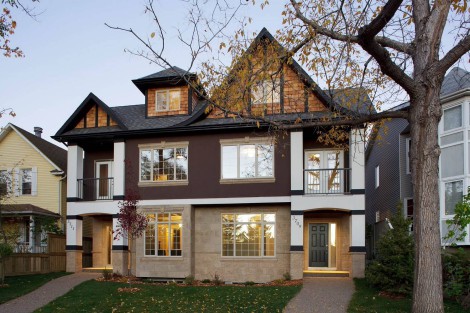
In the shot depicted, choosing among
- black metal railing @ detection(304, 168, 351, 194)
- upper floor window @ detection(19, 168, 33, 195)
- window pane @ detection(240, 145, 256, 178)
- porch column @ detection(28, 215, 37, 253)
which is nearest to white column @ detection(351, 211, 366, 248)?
black metal railing @ detection(304, 168, 351, 194)

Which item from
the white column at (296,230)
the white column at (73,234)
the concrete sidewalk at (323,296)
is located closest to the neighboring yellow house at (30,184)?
the white column at (73,234)

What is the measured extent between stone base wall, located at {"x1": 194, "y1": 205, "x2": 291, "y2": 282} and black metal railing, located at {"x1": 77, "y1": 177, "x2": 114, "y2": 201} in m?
4.38

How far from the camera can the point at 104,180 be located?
21438 millimetres

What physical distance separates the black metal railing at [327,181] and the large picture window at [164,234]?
5344 millimetres

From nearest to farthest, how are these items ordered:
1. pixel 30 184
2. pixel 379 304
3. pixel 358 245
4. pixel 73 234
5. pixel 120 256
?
pixel 379 304 → pixel 358 245 → pixel 120 256 → pixel 73 234 → pixel 30 184

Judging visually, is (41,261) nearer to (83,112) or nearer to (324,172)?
(83,112)

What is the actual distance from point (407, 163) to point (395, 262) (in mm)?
7086

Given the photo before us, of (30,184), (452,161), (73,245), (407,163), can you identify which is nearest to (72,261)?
(73,245)

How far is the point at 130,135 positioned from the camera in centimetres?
1967

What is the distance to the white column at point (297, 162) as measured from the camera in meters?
17.6

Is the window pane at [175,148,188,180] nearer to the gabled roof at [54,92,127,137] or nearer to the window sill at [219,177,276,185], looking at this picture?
the window sill at [219,177,276,185]

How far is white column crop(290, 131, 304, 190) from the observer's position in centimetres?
1762

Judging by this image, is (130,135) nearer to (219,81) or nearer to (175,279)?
(175,279)

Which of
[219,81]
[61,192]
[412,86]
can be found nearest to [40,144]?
[61,192]
